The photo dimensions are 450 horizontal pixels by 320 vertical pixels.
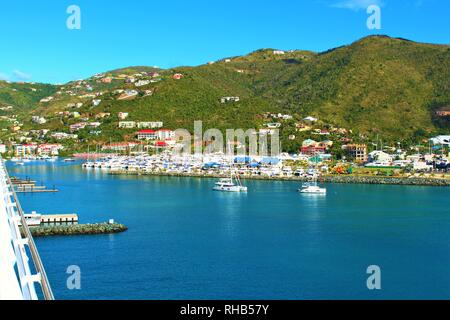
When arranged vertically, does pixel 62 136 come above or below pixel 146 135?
above

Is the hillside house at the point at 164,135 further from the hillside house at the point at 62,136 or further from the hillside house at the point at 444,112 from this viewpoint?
the hillside house at the point at 444,112

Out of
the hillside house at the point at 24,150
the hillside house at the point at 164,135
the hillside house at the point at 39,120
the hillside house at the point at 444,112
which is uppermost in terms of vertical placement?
the hillside house at the point at 39,120

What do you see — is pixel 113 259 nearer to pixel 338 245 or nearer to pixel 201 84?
pixel 338 245

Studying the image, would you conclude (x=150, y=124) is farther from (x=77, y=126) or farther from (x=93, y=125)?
(x=77, y=126)

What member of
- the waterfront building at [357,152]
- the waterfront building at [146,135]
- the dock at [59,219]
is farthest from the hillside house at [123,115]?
the dock at [59,219]

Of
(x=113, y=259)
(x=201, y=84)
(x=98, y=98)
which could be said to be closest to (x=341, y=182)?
(x=113, y=259)

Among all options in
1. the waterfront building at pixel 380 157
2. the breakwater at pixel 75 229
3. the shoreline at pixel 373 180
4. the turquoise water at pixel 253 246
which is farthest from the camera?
the waterfront building at pixel 380 157

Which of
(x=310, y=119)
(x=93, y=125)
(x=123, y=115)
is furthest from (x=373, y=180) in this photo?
(x=93, y=125)
